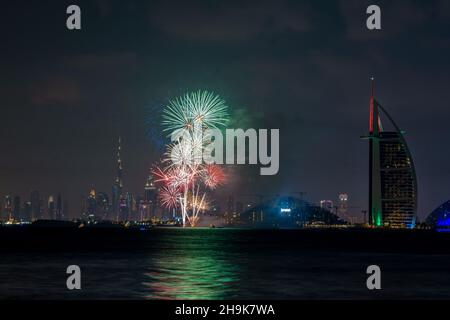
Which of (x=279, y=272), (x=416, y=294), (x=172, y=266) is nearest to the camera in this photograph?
(x=416, y=294)
